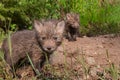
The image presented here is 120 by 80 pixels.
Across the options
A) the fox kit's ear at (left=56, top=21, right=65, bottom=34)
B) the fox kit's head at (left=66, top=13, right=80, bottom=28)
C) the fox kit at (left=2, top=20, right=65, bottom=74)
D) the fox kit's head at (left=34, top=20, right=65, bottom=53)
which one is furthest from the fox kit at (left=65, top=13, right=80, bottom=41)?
the fox kit's head at (left=34, top=20, right=65, bottom=53)

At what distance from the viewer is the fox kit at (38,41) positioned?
233 inches

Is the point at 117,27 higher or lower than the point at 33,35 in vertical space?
lower

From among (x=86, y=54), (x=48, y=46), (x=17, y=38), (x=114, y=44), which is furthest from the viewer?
(x=114, y=44)

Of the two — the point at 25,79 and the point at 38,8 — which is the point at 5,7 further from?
the point at 25,79

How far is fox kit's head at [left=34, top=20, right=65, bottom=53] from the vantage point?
5823 mm

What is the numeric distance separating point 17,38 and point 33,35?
0.28m

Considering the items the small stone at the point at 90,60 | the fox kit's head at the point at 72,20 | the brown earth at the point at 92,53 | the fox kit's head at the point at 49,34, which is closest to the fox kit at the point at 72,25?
the fox kit's head at the point at 72,20

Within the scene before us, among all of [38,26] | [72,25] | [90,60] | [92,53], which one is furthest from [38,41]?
[72,25]

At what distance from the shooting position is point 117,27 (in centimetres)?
1104

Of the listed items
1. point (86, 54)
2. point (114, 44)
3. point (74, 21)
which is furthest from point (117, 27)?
point (86, 54)

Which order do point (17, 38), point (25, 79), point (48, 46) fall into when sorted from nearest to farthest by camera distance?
point (48, 46) → point (25, 79) → point (17, 38)

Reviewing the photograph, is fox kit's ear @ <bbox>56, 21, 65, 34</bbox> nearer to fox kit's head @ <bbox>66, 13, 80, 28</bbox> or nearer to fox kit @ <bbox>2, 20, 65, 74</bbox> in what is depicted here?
fox kit @ <bbox>2, 20, 65, 74</bbox>

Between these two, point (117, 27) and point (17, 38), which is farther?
point (117, 27)

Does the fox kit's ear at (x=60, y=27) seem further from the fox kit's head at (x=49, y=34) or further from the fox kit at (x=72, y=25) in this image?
the fox kit at (x=72, y=25)
